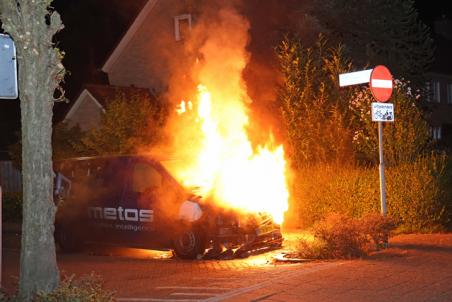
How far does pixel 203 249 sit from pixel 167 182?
4.24ft

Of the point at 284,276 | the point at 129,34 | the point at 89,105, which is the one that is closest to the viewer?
the point at 284,276

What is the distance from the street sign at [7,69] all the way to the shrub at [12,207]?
15.2m

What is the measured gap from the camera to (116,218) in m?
12.8

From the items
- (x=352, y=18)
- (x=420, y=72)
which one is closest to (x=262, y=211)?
(x=352, y=18)

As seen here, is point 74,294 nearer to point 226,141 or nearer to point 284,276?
point 284,276

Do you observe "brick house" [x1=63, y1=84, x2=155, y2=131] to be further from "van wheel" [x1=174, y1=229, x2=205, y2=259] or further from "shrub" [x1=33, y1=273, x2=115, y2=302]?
"shrub" [x1=33, y1=273, x2=115, y2=302]

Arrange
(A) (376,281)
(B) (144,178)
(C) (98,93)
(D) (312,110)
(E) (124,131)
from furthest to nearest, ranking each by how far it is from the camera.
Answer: (C) (98,93), (E) (124,131), (D) (312,110), (B) (144,178), (A) (376,281)

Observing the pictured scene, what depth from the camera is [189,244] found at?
11969 millimetres

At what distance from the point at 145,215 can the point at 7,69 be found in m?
5.72

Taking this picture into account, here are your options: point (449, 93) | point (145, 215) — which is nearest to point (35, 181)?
point (145, 215)

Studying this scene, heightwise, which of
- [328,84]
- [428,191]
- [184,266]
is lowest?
[184,266]

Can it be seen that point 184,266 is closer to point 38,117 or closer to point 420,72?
point 38,117

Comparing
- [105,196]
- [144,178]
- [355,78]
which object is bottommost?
[105,196]

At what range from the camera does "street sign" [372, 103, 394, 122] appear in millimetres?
11523
